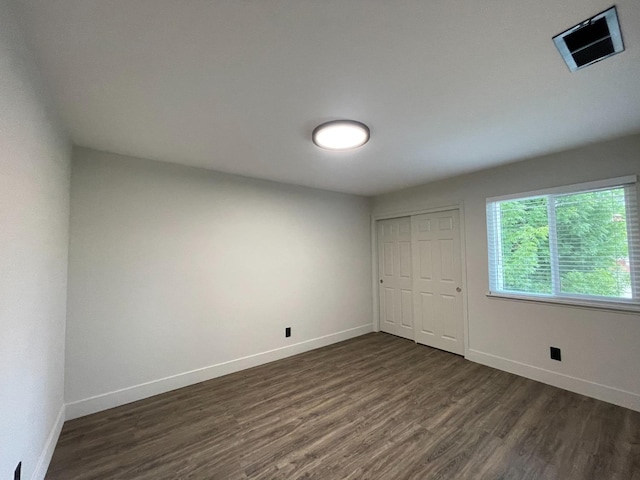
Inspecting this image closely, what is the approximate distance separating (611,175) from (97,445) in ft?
15.7

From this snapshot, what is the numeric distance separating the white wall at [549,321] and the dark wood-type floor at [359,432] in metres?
0.20

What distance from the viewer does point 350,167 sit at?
3037 mm

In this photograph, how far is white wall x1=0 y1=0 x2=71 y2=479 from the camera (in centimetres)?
110

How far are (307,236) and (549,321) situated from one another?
295 centimetres

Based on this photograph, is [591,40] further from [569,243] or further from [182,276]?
[182,276]

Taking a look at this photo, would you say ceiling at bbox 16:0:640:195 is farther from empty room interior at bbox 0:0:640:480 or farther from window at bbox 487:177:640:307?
window at bbox 487:177:640:307

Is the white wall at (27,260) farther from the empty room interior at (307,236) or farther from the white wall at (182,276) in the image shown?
the white wall at (182,276)

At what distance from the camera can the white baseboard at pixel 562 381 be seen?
2.27 m

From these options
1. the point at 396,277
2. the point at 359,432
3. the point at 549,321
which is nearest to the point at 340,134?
the point at 359,432

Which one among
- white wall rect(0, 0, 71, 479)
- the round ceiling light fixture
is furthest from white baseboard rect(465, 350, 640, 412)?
white wall rect(0, 0, 71, 479)

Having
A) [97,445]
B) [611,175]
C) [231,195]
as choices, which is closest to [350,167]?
[231,195]

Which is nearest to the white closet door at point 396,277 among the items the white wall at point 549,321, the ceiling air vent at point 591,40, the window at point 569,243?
Answer: the white wall at point 549,321

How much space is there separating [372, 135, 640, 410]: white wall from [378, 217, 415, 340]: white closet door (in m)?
0.83

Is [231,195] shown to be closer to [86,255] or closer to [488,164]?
[86,255]
